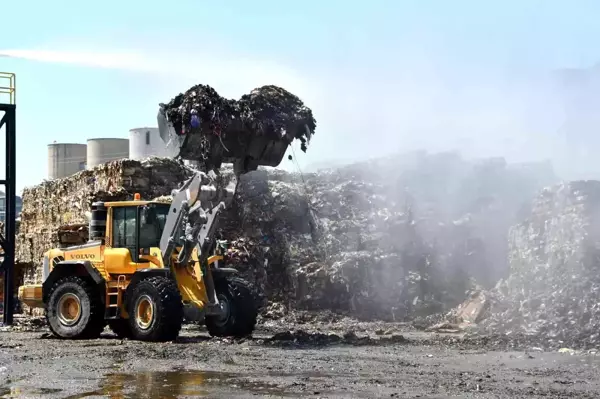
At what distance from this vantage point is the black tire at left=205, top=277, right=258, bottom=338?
15.8 m

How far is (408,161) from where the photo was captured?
2584cm

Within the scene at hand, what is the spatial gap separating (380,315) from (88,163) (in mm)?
12168

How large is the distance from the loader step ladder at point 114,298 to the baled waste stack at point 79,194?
6231 millimetres

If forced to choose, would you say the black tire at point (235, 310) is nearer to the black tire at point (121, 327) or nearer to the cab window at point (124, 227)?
the black tire at point (121, 327)

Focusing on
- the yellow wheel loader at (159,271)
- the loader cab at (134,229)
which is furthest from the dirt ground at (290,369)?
the loader cab at (134,229)

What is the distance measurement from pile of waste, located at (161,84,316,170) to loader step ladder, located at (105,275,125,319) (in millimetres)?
2508

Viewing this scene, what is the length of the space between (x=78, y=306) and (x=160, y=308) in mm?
2558

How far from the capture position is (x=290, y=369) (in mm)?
11125

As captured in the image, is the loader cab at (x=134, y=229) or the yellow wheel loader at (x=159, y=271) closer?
the yellow wheel loader at (x=159, y=271)

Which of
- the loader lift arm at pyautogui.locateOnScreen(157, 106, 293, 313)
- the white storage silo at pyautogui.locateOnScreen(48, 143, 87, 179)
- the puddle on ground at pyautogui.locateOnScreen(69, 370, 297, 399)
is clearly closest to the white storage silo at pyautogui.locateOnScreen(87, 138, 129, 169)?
the white storage silo at pyautogui.locateOnScreen(48, 143, 87, 179)

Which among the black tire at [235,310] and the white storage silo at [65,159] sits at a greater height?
the white storage silo at [65,159]

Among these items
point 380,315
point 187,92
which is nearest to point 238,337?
point 187,92

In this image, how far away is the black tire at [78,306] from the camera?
15.9 m

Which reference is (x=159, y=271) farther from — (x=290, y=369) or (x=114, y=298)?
(x=290, y=369)
